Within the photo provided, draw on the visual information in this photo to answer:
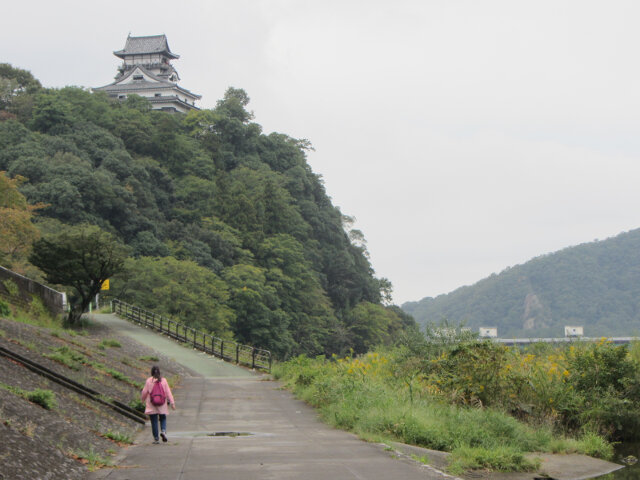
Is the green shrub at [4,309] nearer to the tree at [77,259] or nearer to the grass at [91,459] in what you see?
the tree at [77,259]

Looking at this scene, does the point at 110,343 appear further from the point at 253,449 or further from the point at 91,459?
the point at 91,459

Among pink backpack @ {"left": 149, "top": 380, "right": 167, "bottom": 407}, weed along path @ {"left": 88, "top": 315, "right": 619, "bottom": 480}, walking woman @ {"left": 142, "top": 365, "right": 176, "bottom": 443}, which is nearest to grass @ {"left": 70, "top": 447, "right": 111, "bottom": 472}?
weed along path @ {"left": 88, "top": 315, "right": 619, "bottom": 480}

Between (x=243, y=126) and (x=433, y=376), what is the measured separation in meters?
86.6

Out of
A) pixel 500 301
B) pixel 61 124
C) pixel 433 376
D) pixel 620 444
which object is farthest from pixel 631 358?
pixel 500 301

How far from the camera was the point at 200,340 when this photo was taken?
3572 centimetres

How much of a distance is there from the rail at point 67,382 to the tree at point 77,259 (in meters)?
18.5

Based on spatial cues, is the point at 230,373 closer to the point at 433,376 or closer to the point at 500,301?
the point at 433,376

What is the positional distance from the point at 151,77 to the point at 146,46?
26.0 feet

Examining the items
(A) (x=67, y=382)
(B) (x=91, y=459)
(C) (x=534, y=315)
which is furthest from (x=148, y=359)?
(C) (x=534, y=315)

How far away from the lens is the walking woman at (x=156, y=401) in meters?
11.7

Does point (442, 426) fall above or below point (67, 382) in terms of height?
above

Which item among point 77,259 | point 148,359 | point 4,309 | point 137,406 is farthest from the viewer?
point 77,259

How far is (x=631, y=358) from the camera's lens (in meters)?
16.8

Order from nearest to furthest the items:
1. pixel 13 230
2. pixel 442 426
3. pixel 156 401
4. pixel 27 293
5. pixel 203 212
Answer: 1. pixel 442 426
2. pixel 156 401
3. pixel 27 293
4. pixel 13 230
5. pixel 203 212
